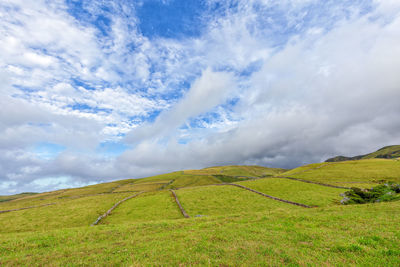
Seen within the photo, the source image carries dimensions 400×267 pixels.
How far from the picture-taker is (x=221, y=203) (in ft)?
139

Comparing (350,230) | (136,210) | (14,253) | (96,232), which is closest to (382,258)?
(350,230)

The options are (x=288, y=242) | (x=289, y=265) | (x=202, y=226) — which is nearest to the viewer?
(x=289, y=265)

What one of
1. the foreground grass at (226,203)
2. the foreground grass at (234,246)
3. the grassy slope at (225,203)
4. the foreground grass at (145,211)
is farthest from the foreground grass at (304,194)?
→ the foreground grass at (145,211)

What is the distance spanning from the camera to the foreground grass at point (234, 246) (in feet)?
29.9

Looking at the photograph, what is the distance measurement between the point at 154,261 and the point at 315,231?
12.0m

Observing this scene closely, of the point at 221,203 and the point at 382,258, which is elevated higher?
the point at 382,258

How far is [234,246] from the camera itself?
1107 cm

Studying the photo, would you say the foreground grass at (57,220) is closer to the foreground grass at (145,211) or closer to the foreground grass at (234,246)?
the foreground grass at (145,211)

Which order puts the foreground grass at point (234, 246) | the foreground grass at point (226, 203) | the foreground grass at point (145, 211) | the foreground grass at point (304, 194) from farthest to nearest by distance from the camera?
the foreground grass at point (304, 194), the foreground grass at point (226, 203), the foreground grass at point (145, 211), the foreground grass at point (234, 246)

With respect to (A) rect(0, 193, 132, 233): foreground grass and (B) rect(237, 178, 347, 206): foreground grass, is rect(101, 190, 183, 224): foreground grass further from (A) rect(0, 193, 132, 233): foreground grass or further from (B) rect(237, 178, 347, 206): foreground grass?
(B) rect(237, 178, 347, 206): foreground grass

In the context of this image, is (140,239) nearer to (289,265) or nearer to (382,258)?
(289,265)

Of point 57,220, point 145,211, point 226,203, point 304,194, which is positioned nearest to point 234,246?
point 226,203

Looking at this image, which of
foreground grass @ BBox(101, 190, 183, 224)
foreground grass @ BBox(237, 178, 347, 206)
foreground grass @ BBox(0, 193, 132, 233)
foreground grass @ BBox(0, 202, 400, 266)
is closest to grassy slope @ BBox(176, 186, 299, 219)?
foreground grass @ BBox(101, 190, 183, 224)

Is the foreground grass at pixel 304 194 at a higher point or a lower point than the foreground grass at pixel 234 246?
lower
